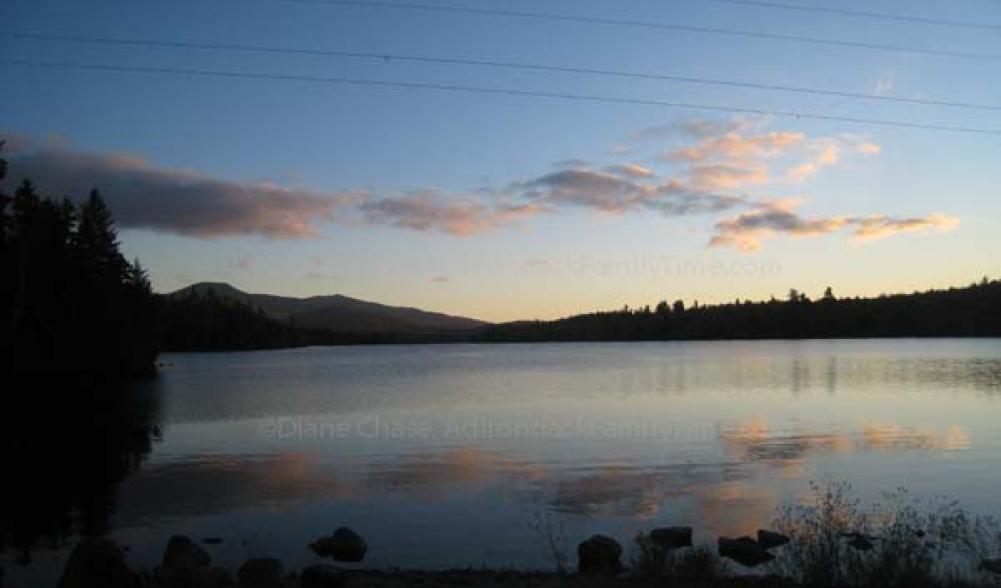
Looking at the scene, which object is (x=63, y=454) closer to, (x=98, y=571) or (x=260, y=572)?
(x=260, y=572)

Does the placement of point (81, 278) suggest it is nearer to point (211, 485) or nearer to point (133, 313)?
point (133, 313)

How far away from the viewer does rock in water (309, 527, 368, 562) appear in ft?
54.1

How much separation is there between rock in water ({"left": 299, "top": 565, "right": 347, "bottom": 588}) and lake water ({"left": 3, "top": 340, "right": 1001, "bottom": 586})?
372cm

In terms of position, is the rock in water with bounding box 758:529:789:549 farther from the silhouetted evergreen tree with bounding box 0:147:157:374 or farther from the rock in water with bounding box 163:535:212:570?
Answer: the silhouetted evergreen tree with bounding box 0:147:157:374

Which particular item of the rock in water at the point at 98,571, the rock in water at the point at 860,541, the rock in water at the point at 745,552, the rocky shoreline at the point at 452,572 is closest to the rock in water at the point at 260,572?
the rocky shoreline at the point at 452,572

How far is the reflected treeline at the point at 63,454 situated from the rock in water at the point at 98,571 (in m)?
5.42

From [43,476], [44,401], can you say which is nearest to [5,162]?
[43,476]

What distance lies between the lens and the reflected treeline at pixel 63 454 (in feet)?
65.2

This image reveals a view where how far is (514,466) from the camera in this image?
27375 mm

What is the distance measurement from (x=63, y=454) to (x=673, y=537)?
87.5ft

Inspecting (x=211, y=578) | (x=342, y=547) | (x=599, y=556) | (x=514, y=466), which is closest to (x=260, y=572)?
(x=211, y=578)

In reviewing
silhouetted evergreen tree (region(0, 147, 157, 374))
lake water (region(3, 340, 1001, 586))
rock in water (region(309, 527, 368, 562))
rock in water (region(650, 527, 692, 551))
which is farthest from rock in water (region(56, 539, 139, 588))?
silhouetted evergreen tree (region(0, 147, 157, 374))

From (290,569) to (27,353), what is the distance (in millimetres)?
41134

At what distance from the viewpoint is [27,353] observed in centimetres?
4781
